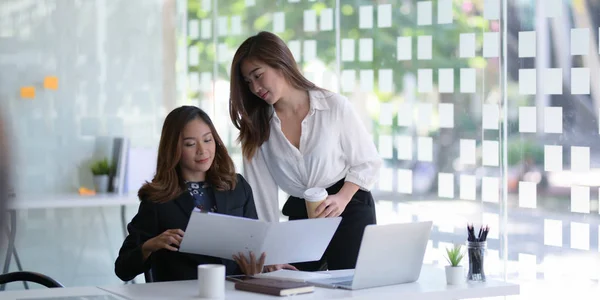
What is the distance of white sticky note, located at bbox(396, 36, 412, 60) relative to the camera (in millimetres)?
5051

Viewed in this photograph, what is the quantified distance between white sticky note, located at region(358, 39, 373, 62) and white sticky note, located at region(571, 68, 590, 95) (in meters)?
1.32

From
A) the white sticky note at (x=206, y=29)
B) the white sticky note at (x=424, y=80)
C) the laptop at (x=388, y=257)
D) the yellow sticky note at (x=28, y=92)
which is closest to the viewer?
the laptop at (x=388, y=257)

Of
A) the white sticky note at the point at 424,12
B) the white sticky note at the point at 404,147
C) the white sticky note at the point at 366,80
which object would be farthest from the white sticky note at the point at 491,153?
the white sticky note at the point at 366,80

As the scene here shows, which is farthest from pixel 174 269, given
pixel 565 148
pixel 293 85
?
pixel 565 148

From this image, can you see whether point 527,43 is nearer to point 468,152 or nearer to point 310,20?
point 468,152

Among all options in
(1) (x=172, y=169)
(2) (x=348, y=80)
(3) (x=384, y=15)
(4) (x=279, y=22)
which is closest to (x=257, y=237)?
(1) (x=172, y=169)

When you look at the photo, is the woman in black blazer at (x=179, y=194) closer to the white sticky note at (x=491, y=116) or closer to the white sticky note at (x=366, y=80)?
the white sticky note at (x=491, y=116)

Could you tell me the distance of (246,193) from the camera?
3.34m

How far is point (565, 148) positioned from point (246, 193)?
5.72 feet

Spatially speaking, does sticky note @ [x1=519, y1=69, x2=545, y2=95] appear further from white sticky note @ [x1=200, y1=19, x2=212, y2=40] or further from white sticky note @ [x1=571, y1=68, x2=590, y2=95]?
white sticky note @ [x1=200, y1=19, x2=212, y2=40]

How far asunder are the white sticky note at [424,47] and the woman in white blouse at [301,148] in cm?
153

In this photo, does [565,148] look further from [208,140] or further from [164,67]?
[164,67]

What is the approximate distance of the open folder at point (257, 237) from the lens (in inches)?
106

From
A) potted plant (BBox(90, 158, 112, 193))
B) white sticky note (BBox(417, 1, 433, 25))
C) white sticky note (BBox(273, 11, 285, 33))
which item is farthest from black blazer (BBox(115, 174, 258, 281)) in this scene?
white sticky note (BBox(273, 11, 285, 33))
